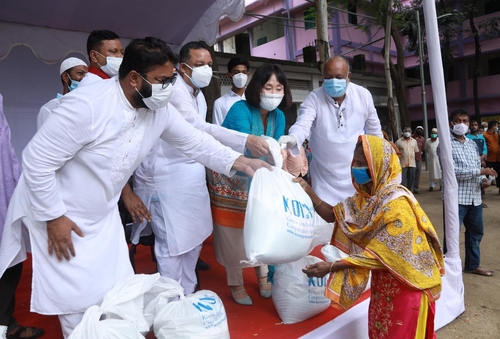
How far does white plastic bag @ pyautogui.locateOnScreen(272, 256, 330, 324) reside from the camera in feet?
8.31

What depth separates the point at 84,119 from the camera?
1610mm

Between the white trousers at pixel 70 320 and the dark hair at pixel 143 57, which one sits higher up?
the dark hair at pixel 143 57

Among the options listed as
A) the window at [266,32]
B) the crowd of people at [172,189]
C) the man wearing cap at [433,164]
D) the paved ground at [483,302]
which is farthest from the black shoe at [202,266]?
the window at [266,32]

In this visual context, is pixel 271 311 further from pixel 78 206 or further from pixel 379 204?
pixel 78 206

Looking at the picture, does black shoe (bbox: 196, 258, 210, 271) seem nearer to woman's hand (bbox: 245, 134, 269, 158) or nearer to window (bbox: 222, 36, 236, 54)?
woman's hand (bbox: 245, 134, 269, 158)

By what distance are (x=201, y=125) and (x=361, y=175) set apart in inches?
39.7

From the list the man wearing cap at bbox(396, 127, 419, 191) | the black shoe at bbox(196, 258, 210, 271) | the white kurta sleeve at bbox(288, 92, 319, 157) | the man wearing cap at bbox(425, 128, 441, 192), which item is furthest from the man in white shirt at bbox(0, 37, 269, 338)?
the man wearing cap at bbox(425, 128, 441, 192)

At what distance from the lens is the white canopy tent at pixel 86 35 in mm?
2986

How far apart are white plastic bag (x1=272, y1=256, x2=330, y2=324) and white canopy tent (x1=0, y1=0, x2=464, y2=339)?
347 mm

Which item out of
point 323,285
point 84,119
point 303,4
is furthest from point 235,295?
point 303,4

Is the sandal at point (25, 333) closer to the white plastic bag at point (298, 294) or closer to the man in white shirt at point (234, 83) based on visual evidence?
the white plastic bag at point (298, 294)

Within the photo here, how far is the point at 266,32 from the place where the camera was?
2105cm

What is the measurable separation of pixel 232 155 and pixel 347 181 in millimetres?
1351

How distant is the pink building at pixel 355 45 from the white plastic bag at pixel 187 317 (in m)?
17.8
